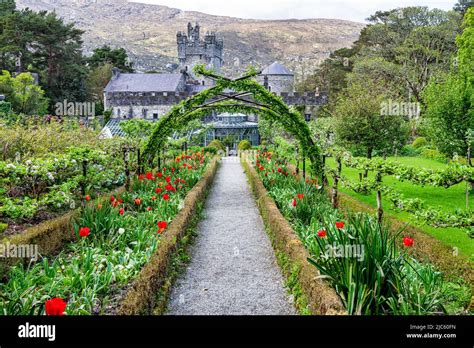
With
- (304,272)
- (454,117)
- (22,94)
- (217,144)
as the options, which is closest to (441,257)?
(304,272)

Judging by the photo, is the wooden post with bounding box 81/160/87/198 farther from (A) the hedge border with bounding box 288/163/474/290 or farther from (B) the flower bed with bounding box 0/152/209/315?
(A) the hedge border with bounding box 288/163/474/290

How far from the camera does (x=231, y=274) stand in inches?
242

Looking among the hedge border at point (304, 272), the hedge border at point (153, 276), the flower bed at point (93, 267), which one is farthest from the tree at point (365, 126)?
the hedge border at point (153, 276)

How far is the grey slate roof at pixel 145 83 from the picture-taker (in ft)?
152

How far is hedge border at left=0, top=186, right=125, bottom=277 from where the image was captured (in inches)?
193

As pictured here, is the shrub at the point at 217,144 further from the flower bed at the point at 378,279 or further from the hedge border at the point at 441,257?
the flower bed at the point at 378,279

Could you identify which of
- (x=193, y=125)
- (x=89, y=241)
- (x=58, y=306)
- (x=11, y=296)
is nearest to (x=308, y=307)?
(x=58, y=306)

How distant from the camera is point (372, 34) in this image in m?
40.3

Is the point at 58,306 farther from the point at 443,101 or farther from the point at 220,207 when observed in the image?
the point at 443,101

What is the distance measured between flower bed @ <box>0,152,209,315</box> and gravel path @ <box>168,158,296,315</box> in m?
0.69

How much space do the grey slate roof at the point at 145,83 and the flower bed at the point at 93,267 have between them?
1575 inches

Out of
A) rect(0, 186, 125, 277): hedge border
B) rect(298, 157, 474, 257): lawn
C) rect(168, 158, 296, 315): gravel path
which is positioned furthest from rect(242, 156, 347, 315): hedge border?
rect(0, 186, 125, 277): hedge border
